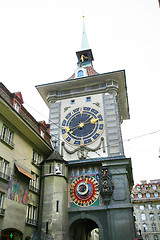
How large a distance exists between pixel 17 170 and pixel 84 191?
7.43m

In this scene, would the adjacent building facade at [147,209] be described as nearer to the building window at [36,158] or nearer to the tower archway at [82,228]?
the tower archway at [82,228]

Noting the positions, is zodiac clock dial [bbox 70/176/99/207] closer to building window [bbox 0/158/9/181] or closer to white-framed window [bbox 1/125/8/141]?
building window [bbox 0/158/9/181]

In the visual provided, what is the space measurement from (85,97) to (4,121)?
13051 mm

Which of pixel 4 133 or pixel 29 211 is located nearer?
pixel 4 133

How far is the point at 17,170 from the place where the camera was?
19.1m

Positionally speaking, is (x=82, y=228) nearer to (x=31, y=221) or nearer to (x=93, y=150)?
(x=31, y=221)

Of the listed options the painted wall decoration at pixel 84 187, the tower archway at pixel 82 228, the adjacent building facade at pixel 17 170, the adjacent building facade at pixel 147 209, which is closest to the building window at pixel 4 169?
the adjacent building facade at pixel 17 170

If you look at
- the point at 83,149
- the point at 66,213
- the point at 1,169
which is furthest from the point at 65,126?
the point at 1,169

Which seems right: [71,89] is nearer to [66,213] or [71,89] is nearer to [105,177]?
[105,177]

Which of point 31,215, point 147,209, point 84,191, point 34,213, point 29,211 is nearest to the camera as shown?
point 29,211

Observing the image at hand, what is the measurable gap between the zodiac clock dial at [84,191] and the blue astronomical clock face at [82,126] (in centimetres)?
434

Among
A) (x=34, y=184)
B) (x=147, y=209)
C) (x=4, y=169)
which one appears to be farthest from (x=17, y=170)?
(x=147, y=209)

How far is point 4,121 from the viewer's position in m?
19.1

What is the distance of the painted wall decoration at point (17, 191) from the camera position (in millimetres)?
17969
